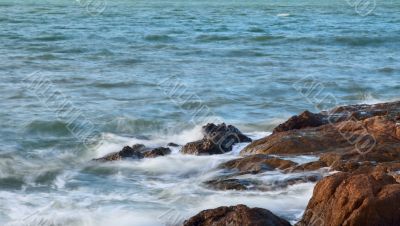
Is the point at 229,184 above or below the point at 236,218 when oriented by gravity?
below

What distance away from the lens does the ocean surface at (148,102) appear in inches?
358

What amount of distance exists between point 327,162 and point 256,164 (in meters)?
0.92

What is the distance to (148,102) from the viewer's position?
16.8 metres

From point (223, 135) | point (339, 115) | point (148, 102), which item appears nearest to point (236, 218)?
point (223, 135)

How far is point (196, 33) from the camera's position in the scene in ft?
119

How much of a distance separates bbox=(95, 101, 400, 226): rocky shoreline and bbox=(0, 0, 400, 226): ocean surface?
0.26 metres

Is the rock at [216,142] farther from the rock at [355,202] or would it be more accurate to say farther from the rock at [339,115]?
the rock at [355,202]

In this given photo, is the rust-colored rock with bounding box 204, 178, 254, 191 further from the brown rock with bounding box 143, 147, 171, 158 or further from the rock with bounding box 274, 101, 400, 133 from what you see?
the rock with bounding box 274, 101, 400, 133

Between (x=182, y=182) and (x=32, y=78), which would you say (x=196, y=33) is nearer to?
(x=32, y=78)

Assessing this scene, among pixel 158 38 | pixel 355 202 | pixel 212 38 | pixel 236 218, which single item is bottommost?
pixel 236 218

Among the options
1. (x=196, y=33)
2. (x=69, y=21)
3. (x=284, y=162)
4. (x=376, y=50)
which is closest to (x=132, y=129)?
(x=284, y=162)

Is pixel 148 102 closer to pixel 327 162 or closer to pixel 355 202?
pixel 327 162

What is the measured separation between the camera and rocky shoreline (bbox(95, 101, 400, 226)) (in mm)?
6727

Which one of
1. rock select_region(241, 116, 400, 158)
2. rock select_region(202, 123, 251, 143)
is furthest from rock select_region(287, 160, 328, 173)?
rock select_region(202, 123, 251, 143)
